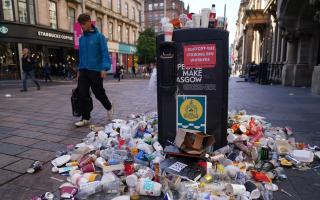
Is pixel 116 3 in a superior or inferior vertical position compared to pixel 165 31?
superior

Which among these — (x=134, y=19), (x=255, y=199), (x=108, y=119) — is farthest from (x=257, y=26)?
(x=134, y=19)

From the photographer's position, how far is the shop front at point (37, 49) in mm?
18500

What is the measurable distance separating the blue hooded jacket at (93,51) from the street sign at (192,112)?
199cm

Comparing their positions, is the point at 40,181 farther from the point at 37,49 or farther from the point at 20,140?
the point at 37,49

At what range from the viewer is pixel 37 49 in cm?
2142

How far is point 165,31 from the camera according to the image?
8.81 feet

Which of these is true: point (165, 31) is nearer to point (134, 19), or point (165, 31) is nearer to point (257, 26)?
point (257, 26)

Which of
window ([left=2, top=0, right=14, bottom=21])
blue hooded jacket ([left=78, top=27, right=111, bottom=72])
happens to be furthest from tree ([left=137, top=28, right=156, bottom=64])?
blue hooded jacket ([left=78, top=27, right=111, bottom=72])

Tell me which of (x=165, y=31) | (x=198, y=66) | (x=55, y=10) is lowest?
(x=198, y=66)

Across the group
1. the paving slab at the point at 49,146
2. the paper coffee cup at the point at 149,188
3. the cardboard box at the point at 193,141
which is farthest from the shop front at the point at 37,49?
the paper coffee cup at the point at 149,188

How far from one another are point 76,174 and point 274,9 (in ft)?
58.7

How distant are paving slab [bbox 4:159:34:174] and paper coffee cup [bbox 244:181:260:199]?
226 centimetres

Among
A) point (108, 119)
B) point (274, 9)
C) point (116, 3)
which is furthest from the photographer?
point (116, 3)

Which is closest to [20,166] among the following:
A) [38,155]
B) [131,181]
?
[38,155]
